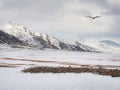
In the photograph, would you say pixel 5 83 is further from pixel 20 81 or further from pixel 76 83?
pixel 76 83

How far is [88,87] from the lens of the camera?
24375mm

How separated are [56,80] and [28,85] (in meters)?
3.11

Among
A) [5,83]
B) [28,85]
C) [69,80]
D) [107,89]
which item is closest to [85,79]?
[69,80]

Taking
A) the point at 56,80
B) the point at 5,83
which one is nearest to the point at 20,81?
the point at 5,83

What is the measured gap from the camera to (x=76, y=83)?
25.5 meters

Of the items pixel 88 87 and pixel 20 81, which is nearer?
pixel 88 87

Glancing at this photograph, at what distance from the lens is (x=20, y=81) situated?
26.2m

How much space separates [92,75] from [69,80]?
12.0 feet

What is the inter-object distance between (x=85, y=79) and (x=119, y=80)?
10.7 ft

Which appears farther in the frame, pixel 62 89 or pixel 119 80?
pixel 119 80

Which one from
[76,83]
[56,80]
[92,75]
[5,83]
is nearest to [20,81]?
[5,83]

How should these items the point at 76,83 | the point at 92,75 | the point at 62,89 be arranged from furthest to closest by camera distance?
the point at 92,75, the point at 76,83, the point at 62,89

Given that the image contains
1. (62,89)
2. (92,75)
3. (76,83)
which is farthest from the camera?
(92,75)

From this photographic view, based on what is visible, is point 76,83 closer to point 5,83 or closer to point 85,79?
point 85,79
